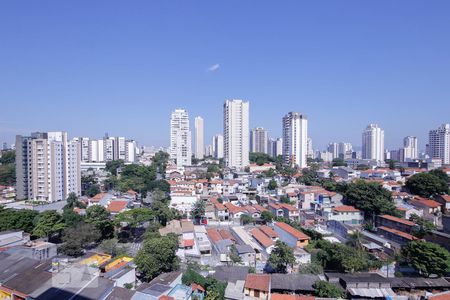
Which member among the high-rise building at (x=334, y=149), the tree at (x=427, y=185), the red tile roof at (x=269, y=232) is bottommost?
the red tile roof at (x=269, y=232)

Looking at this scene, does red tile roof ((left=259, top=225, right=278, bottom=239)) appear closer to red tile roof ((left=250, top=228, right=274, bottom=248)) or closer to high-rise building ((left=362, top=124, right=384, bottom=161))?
red tile roof ((left=250, top=228, right=274, bottom=248))

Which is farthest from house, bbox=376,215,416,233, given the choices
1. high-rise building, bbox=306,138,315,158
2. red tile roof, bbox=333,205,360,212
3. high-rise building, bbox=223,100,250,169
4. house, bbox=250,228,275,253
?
high-rise building, bbox=306,138,315,158

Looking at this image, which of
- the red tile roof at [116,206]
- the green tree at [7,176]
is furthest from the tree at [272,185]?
the green tree at [7,176]

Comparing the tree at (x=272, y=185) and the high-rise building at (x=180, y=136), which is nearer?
the tree at (x=272, y=185)

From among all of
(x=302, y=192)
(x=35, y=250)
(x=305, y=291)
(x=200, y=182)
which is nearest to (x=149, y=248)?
(x=35, y=250)

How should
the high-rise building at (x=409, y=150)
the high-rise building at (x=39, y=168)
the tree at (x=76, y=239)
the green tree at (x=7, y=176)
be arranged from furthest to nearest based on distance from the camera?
1. the high-rise building at (x=409, y=150)
2. the green tree at (x=7, y=176)
3. the high-rise building at (x=39, y=168)
4. the tree at (x=76, y=239)

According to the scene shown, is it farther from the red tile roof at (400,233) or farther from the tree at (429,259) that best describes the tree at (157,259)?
the red tile roof at (400,233)

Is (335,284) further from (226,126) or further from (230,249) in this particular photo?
(226,126)
